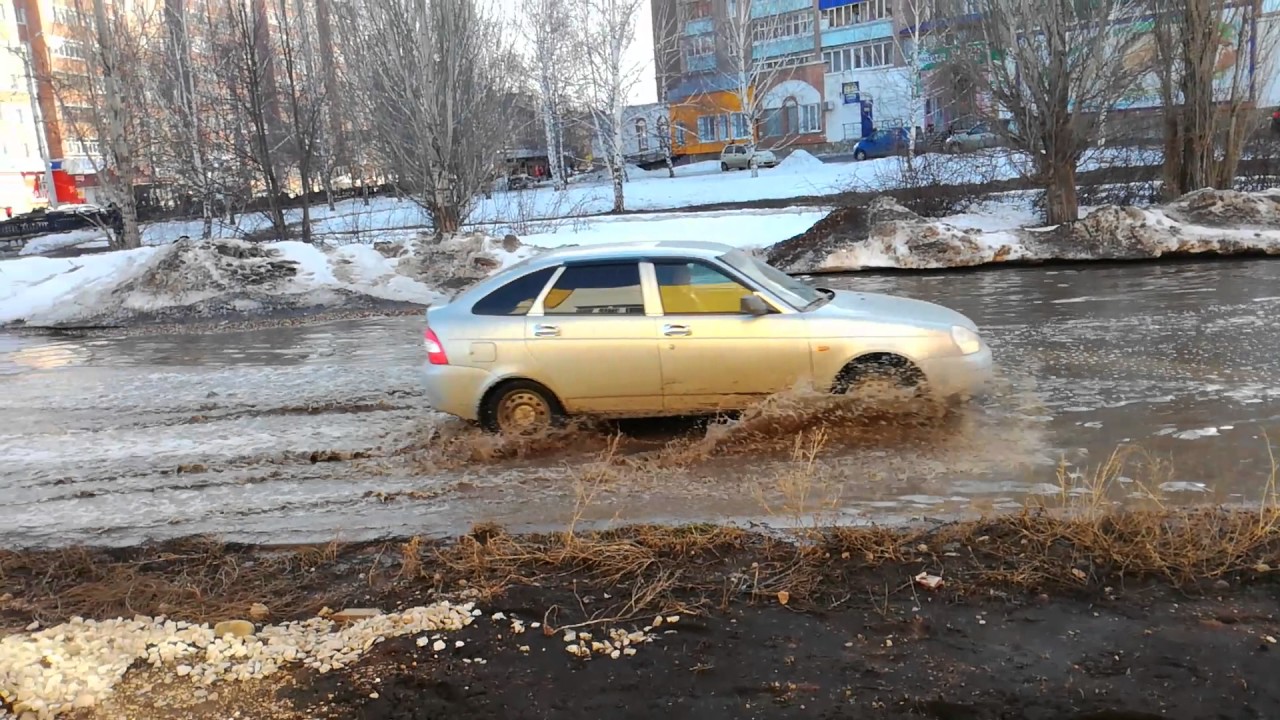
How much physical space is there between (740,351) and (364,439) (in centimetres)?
319

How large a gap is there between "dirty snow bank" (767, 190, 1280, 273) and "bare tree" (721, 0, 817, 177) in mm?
25132

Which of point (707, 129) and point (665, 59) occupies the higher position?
point (665, 59)

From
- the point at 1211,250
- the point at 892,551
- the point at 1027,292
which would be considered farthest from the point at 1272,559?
the point at 1211,250

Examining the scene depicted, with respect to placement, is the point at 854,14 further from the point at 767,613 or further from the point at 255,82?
the point at 767,613

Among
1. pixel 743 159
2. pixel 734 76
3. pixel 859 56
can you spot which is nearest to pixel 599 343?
pixel 743 159

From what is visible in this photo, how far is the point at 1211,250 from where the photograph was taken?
1591cm

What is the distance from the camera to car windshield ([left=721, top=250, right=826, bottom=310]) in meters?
7.21

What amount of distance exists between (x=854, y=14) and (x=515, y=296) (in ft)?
178

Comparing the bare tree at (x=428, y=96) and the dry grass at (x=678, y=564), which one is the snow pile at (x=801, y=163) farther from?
the dry grass at (x=678, y=564)

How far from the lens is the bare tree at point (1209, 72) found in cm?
1828

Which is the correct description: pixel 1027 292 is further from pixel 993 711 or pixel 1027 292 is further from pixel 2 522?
pixel 2 522

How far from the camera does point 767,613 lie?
162 inches

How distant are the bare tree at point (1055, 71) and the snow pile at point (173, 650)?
58.7 feet

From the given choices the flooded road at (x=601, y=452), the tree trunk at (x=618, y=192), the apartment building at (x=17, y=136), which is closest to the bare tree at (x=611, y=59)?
the tree trunk at (x=618, y=192)
